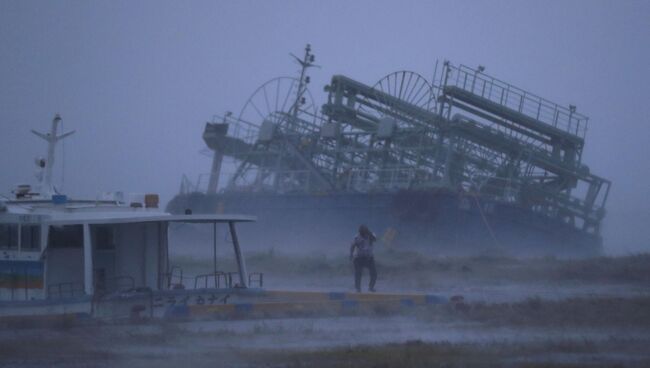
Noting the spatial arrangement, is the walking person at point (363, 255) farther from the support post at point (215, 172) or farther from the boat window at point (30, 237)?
the support post at point (215, 172)

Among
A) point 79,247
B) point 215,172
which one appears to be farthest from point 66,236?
point 215,172

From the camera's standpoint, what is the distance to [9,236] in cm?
1345

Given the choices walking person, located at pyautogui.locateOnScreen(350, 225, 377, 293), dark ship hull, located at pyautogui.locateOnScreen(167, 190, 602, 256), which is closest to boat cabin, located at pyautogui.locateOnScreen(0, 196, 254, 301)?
walking person, located at pyautogui.locateOnScreen(350, 225, 377, 293)

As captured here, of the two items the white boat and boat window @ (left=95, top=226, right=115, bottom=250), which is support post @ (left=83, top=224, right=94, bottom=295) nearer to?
the white boat

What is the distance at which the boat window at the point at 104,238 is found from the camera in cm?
1391

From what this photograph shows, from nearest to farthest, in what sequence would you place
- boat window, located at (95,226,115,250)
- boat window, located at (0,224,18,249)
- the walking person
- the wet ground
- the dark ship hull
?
1. the wet ground
2. boat window, located at (0,224,18,249)
3. boat window, located at (95,226,115,250)
4. the walking person
5. the dark ship hull

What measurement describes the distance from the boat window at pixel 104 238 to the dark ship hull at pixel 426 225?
72.1 feet

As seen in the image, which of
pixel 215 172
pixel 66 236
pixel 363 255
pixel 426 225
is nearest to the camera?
pixel 66 236

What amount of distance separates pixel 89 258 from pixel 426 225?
2659 centimetres

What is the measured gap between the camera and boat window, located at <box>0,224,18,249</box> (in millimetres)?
13406

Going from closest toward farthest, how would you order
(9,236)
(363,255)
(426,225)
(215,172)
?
(9,236), (363,255), (426,225), (215,172)

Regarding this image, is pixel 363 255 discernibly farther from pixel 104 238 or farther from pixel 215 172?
pixel 215 172

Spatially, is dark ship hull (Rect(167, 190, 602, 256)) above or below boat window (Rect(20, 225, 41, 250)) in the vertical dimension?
below

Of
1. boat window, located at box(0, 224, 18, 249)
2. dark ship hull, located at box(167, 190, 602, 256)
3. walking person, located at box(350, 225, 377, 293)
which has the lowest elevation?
dark ship hull, located at box(167, 190, 602, 256)
